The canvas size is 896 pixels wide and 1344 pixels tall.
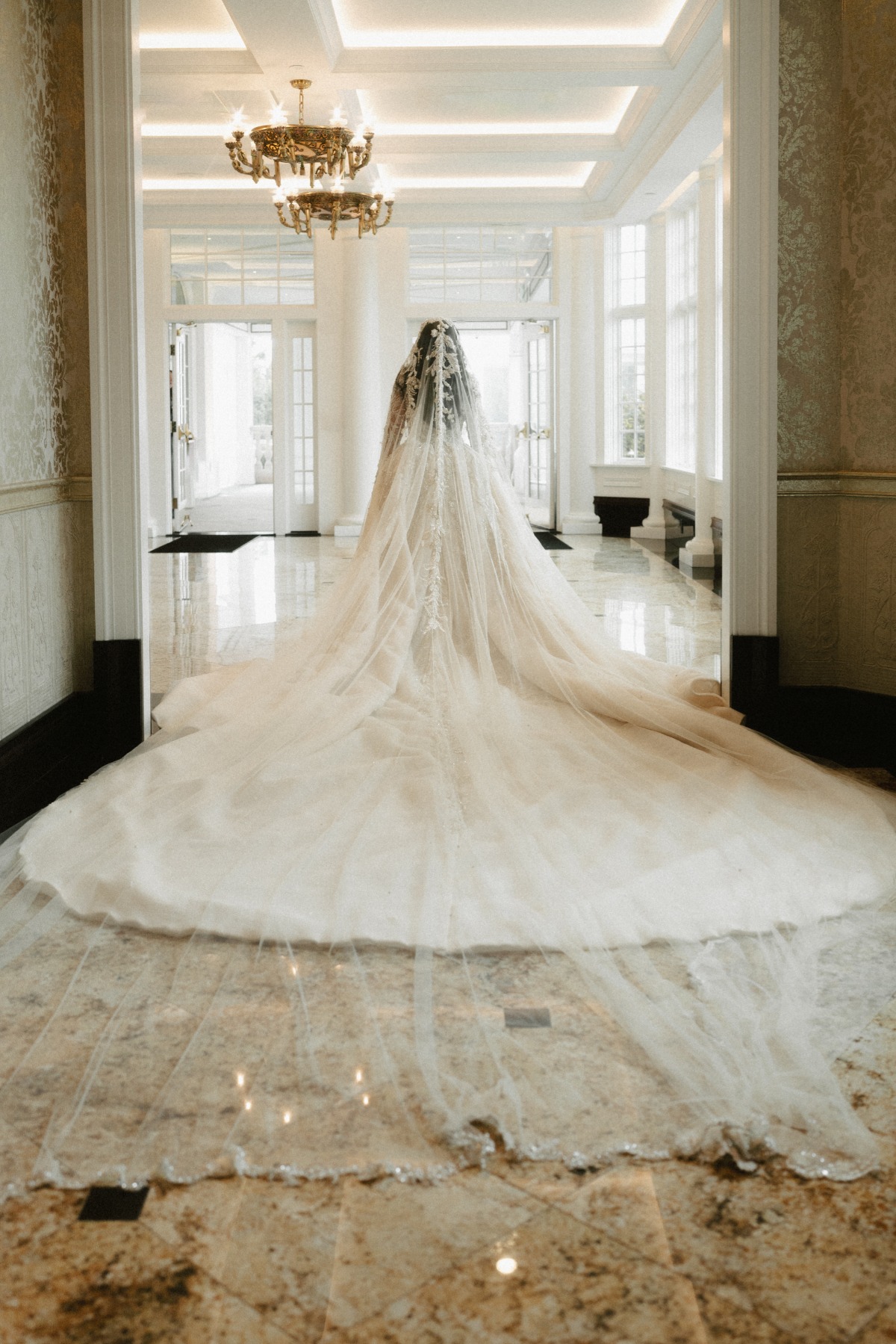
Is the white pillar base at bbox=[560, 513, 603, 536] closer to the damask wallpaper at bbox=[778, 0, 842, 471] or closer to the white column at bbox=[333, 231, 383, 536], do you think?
the white column at bbox=[333, 231, 383, 536]

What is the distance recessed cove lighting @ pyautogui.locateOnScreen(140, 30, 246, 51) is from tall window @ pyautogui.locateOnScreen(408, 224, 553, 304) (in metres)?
5.17

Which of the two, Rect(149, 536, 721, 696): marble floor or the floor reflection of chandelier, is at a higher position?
the floor reflection of chandelier

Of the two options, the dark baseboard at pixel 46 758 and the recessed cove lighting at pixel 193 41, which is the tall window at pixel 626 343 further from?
the dark baseboard at pixel 46 758

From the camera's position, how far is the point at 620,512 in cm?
1350

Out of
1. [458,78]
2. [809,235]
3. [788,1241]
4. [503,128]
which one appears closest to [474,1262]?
[788,1241]

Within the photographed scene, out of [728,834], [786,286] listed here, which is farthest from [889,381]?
[728,834]

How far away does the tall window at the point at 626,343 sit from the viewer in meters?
13.3

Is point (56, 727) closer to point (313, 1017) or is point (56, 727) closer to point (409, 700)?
point (409, 700)

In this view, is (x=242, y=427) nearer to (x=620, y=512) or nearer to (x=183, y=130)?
(x=620, y=512)

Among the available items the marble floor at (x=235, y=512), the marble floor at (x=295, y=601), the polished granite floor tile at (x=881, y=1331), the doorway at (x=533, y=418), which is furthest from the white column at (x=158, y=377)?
the polished granite floor tile at (x=881, y=1331)

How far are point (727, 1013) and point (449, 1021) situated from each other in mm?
520

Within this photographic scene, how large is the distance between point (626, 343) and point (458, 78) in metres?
5.45

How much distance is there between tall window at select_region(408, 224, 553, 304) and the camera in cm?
1338

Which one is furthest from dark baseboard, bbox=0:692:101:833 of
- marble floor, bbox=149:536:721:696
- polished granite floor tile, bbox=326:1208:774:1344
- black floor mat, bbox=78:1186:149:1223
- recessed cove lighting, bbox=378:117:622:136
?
recessed cove lighting, bbox=378:117:622:136
